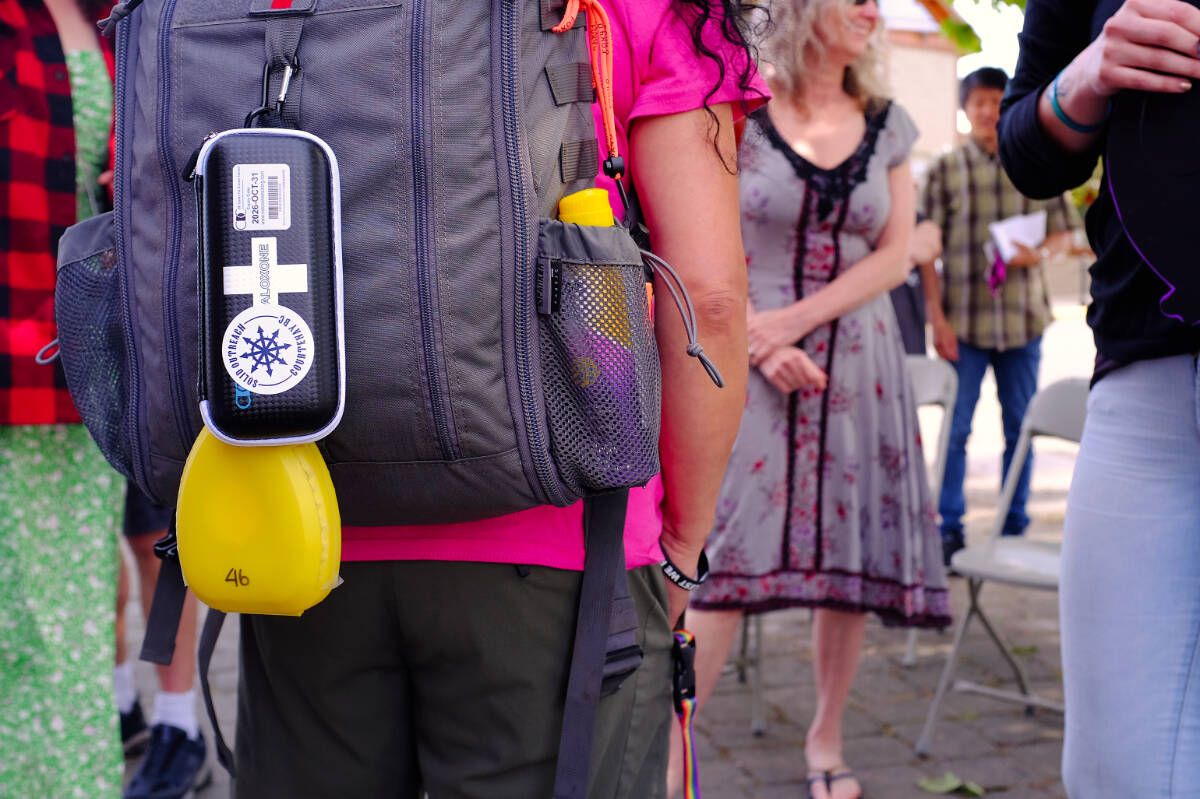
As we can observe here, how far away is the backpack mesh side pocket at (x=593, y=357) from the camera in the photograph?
1.10 meters

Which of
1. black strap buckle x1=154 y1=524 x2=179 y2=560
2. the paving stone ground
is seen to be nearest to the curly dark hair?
black strap buckle x1=154 y1=524 x2=179 y2=560

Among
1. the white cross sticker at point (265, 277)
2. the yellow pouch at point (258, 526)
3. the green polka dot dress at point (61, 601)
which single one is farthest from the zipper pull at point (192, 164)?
the green polka dot dress at point (61, 601)

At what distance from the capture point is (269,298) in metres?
1.01

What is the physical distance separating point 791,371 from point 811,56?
0.88 m

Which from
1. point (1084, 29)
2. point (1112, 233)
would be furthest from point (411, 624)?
point (1084, 29)

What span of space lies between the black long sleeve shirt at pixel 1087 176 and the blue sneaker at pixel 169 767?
2600mm

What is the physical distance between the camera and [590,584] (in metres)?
1.22

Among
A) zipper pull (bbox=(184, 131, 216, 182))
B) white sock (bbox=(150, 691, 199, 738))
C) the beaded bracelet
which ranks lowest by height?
white sock (bbox=(150, 691, 199, 738))

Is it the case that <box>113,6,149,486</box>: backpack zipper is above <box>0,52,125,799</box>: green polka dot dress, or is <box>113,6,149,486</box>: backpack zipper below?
above

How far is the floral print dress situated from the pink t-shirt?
1.72 m

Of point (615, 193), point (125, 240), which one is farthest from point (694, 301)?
point (125, 240)

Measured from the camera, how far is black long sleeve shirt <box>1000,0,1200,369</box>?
1.43 m

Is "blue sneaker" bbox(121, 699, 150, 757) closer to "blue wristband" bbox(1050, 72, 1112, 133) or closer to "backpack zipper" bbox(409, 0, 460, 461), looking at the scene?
"backpack zipper" bbox(409, 0, 460, 461)

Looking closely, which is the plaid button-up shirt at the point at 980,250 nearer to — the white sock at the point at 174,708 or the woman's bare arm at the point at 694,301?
the white sock at the point at 174,708
